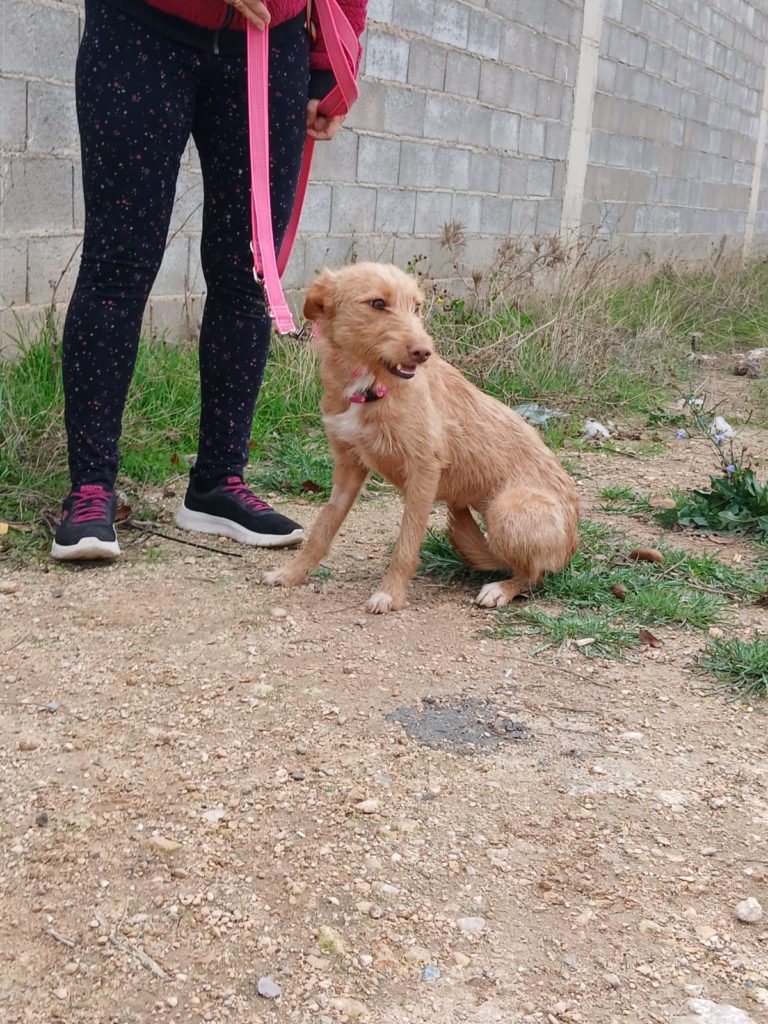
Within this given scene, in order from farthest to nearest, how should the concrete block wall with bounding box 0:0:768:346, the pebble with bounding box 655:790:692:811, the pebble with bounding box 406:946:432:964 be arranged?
the concrete block wall with bounding box 0:0:768:346 < the pebble with bounding box 655:790:692:811 < the pebble with bounding box 406:946:432:964

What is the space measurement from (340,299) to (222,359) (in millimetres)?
564

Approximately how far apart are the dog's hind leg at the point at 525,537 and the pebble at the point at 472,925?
1.51m

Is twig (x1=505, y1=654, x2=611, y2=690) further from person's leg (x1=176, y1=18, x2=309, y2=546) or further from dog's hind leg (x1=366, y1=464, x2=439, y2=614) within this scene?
person's leg (x1=176, y1=18, x2=309, y2=546)

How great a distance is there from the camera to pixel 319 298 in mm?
3195

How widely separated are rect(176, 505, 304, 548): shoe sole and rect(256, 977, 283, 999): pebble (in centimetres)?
210

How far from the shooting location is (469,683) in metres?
2.76

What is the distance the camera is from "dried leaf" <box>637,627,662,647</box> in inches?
120

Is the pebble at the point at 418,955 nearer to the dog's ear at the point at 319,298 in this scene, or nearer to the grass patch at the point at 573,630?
the grass patch at the point at 573,630

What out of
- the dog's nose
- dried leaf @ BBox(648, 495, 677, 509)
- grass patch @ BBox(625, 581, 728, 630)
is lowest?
grass patch @ BBox(625, 581, 728, 630)

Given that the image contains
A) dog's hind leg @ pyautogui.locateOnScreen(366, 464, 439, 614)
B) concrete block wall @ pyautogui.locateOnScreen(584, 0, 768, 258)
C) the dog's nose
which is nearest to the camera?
the dog's nose

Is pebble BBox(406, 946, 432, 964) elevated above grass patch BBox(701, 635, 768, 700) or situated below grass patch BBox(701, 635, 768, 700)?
below

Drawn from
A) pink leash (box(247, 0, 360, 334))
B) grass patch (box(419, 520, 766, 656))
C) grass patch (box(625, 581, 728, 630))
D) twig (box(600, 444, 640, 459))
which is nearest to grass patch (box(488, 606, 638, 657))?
grass patch (box(419, 520, 766, 656))

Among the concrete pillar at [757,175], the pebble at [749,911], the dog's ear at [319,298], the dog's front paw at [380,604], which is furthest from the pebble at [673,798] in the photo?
the concrete pillar at [757,175]

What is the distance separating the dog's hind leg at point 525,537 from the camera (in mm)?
3307
